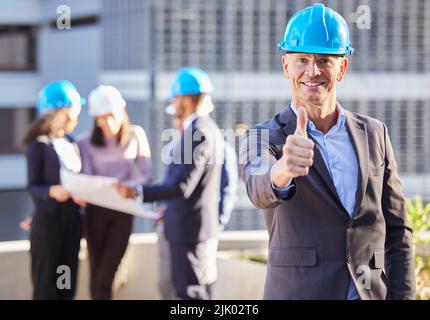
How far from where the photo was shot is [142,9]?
33.7 ft

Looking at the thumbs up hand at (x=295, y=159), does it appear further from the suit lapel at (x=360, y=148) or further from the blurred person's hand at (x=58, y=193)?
the blurred person's hand at (x=58, y=193)

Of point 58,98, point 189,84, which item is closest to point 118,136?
point 58,98

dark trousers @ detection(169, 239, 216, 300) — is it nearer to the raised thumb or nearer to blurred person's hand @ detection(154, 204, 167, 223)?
blurred person's hand @ detection(154, 204, 167, 223)

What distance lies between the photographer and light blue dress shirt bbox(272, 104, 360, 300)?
253 centimetres

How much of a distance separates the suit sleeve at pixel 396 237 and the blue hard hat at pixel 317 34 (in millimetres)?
291

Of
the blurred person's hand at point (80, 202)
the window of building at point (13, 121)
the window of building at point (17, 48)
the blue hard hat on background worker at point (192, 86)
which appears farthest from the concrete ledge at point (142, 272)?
the window of building at point (17, 48)

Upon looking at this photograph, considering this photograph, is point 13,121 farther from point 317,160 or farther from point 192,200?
point 317,160

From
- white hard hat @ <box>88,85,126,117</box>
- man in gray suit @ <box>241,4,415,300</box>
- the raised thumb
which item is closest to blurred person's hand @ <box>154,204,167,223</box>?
white hard hat @ <box>88,85,126,117</box>

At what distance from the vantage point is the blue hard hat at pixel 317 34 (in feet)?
8.33

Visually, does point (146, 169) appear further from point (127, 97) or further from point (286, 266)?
point (127, 97)

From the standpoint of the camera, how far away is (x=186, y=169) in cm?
461

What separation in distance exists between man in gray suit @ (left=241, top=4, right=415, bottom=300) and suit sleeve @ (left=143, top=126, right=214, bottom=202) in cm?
199

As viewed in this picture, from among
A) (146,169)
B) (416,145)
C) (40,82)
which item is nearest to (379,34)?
(416,145)

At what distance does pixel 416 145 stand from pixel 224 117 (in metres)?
1.61
